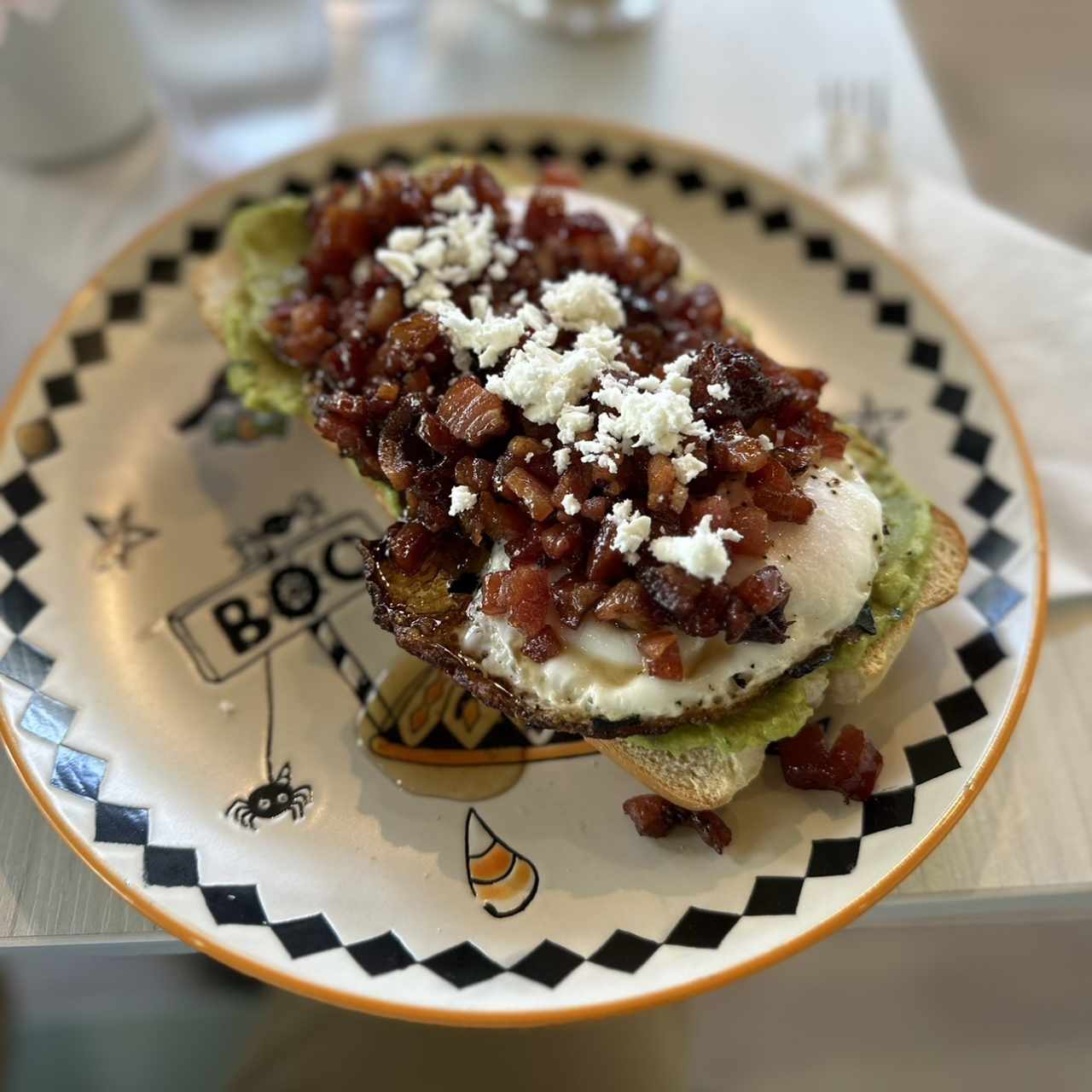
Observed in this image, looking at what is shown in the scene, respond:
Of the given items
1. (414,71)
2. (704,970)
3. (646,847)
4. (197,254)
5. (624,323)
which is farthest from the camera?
(414,71)

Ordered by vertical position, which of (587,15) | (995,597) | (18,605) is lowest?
(18,605)

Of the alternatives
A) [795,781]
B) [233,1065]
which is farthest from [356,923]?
[795,781]

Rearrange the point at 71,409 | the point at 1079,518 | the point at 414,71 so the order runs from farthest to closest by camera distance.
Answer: the point at 414,71, the point at 71,409, the point at 1079,518

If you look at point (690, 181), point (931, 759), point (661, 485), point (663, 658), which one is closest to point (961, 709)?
point (931, 759)

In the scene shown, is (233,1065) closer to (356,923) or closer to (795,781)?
(356,923)

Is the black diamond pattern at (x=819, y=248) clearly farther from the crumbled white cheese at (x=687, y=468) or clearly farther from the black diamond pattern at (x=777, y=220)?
the crumbled white cheese at (x=687, y=468)

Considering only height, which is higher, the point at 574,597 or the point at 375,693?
the point at 574,597

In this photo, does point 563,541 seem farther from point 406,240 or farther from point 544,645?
point 406,240
